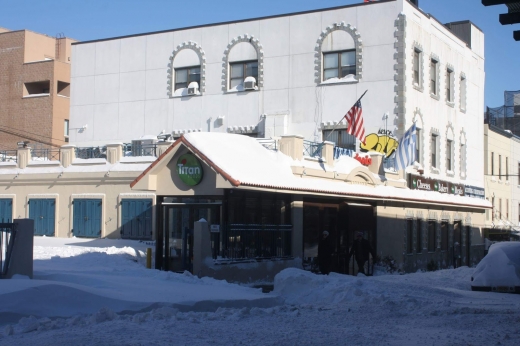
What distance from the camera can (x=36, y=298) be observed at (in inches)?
493

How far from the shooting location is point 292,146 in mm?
24984

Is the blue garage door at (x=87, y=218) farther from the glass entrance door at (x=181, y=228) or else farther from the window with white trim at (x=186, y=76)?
the window with white trim at (x=186, y=76)

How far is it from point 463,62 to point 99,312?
109 ft

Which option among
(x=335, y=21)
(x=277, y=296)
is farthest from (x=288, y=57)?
(x=277, y=296)

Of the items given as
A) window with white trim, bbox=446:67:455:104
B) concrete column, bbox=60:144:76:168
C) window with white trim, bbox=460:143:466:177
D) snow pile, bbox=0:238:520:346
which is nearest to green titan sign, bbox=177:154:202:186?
snow pile, bbox=0:238:520:346

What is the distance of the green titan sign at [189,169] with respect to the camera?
22.0 meters

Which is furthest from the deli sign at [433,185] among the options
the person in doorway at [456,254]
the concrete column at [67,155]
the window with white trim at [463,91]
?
the concrete column at [67,155]

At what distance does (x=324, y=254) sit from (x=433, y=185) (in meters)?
13.1

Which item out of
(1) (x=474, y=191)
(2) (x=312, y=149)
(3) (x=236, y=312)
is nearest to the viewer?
(3) (x=236, y=312)

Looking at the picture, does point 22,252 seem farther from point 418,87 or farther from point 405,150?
point 418,87

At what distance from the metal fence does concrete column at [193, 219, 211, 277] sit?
234 inches

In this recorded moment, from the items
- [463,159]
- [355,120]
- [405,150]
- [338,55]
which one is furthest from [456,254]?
[355,120]

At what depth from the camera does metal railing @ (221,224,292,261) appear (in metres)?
21.2

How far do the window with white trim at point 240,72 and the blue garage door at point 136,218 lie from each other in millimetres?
10295
